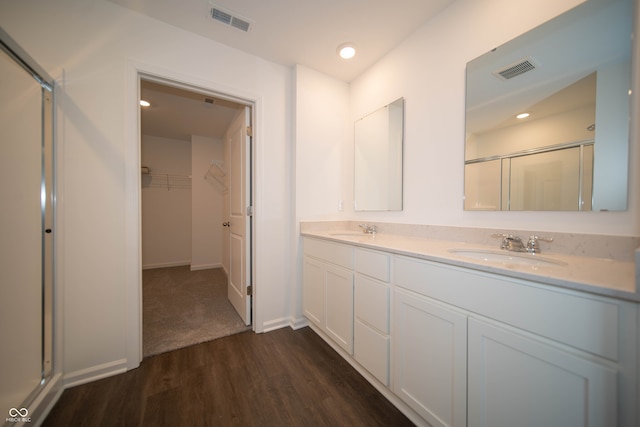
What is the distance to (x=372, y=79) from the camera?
216cm

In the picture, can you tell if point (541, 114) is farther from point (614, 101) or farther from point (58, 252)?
point (58, 252)

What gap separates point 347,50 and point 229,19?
3.05 feet

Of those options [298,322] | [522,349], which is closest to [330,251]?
[298,322]

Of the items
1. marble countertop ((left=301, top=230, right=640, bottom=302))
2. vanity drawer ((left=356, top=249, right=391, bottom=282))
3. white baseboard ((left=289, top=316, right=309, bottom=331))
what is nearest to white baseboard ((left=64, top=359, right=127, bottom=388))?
white baseboard ((left=289, top=316, right=309, bottom=331))

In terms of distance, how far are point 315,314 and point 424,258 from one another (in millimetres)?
1209

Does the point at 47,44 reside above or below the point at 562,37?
above

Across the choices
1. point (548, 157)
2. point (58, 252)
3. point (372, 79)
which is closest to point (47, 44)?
point (58, 252)

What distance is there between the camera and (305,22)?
5.47ft

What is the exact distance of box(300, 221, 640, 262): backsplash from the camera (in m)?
0.94

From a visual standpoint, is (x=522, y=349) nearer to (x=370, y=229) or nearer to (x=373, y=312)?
(x=373, y=312)

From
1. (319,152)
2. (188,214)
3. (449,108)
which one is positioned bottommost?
(188,214)

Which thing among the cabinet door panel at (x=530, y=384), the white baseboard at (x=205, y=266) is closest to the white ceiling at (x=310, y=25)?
the cabinet door panel at (x=530, y=384)

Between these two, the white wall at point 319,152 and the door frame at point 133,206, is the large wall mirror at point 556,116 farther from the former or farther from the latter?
the door frame at point 133,206

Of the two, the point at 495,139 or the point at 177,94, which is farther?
the point at 177,94
